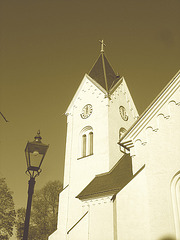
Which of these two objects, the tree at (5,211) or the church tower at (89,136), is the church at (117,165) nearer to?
the church tower at (89,136)

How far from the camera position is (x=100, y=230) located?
14.6 meters

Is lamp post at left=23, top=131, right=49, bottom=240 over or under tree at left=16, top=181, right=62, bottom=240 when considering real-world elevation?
under

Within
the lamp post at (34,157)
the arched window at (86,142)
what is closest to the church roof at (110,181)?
the arched window at (86,142)

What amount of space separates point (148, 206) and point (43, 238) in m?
24.7

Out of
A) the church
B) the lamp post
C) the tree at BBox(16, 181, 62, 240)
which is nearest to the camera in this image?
the lamp post

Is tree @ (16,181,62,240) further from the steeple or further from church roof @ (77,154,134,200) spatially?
the steeple

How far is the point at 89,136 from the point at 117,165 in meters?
3.95

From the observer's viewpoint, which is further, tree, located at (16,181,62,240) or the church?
tree, located at (16,181,62,240)

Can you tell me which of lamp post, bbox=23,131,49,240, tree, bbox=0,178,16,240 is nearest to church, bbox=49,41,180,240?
lamp post, bbox=23,131,49,240

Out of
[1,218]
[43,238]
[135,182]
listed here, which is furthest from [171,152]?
[43,238]

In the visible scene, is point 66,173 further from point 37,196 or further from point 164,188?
point 37,196

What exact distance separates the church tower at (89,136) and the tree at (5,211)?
10.3m

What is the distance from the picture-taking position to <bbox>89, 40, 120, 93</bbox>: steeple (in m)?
24.4

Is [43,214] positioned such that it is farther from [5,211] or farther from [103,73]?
[103,73]
